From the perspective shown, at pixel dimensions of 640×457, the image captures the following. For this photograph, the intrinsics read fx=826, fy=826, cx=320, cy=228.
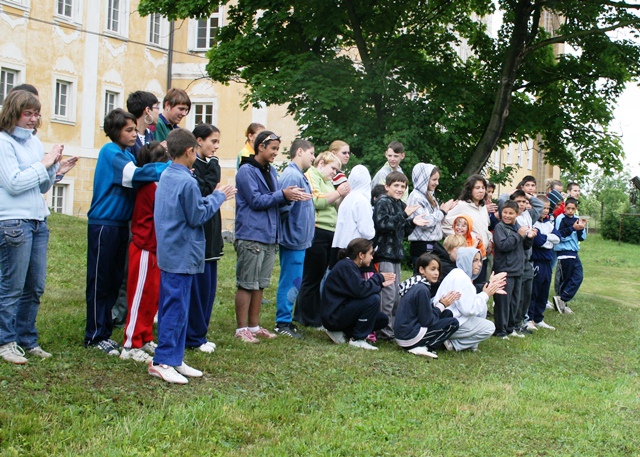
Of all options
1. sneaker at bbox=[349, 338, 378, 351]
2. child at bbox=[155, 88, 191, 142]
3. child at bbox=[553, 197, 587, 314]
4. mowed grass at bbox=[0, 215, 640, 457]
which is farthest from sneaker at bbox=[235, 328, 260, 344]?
child at bbox=[553, 197, 587, 314]

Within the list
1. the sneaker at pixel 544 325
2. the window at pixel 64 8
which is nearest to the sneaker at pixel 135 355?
the sneaker at pixel 544 325

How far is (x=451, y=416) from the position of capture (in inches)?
238

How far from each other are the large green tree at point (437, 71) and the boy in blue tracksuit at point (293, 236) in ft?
31.2

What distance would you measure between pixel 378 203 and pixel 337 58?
35.9 ft

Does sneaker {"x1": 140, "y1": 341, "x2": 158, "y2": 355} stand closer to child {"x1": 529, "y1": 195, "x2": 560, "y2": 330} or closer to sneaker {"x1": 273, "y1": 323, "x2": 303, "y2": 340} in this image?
sneaker {"x1": 273, "y1": 323, "x2": 303, "y2": 340}

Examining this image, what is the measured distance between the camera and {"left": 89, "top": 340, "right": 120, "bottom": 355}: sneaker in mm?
6733

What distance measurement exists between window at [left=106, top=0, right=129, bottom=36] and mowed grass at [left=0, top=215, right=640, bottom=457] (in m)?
22.8

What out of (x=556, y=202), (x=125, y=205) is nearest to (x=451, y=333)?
(x=125, y=205)

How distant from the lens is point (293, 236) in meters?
8.52

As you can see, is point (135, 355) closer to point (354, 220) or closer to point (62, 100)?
point (354, 220)

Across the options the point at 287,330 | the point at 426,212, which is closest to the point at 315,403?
the point at 287,330

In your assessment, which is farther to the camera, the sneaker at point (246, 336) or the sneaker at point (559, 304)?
the sneaker at point (559, 304)

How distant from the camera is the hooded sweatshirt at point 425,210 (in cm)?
974

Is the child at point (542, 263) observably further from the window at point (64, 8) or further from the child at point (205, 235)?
the window at point (64, 8)
